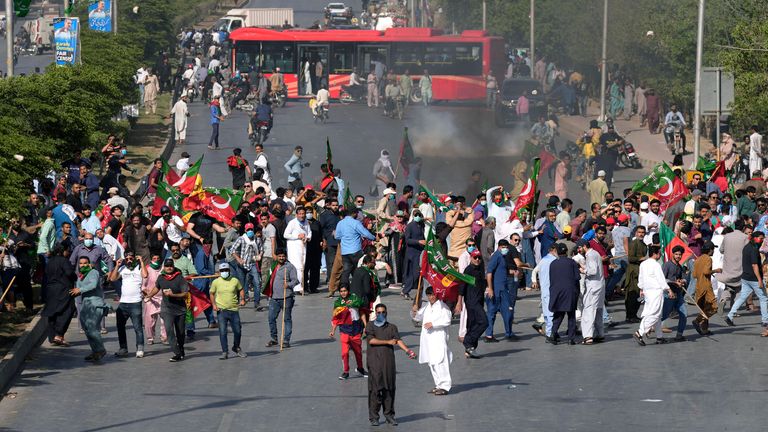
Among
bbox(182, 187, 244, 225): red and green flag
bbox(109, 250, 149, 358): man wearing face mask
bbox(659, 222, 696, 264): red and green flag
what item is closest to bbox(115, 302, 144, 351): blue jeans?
bbox(109, 250, 149, 358): man wearing face mask

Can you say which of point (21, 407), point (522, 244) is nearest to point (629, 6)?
point (522, 244)

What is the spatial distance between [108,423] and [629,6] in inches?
1713

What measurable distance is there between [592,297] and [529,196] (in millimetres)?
5285

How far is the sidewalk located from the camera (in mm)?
44500

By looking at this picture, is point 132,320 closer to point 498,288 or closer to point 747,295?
point 498,288

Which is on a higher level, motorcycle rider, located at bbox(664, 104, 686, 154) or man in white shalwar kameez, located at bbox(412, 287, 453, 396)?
motorcycle rider, located at bbox(664, 104, 686, 154)

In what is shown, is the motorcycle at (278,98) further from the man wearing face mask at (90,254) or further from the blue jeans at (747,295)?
the blue jeans at (747,295)

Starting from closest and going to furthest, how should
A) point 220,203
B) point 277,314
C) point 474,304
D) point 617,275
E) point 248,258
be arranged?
point 474,304
point 277,314
point 248,258
point 617,275
point 220,203

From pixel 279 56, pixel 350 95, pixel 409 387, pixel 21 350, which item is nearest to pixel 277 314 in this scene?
Answer: pixel 409 387

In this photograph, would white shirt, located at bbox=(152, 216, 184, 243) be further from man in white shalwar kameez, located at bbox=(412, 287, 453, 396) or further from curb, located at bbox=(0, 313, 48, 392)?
man in white shalwar kameez, located at bbox=(412, 287, 453, 396)

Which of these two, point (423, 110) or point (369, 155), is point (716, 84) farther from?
point (423, 110)

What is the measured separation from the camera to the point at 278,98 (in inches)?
2191

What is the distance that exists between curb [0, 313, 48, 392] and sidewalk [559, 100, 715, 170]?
24.4 metres

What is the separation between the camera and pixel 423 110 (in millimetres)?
55031
